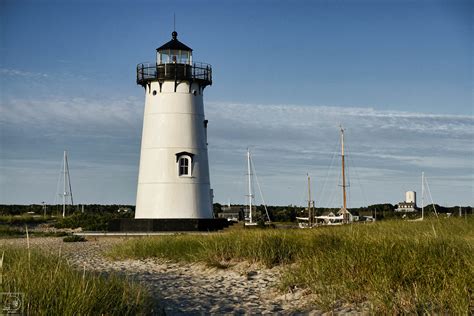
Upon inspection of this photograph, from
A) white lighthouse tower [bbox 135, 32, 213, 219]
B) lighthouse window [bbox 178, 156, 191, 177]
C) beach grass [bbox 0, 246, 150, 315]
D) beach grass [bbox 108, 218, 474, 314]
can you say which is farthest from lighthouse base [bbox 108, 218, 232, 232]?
beach grass [bbox 0, 246, 150, 315]

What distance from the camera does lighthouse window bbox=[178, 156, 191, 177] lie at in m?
31.5

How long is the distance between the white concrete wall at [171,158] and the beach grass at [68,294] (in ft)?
67.6

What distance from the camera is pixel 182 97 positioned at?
32.1 meters

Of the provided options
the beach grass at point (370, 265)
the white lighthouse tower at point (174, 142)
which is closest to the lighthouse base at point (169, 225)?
the white lighthouse tower at point (174, 142)

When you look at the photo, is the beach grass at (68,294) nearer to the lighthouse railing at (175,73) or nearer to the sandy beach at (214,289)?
the sandy beach at (214,289)

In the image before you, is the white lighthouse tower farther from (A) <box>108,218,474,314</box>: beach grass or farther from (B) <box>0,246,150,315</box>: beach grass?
(B) <box>0,246,150,315</box>: beach grass

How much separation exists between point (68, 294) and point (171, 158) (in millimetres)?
22837

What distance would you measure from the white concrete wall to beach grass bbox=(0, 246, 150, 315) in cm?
2060

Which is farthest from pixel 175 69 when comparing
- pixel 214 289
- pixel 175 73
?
pixel 214 289

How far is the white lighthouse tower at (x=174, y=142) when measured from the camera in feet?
103

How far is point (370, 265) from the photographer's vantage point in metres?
11.1

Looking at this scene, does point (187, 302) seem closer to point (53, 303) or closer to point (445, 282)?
point (53, 303)

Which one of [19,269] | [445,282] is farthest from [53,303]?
[445,282]

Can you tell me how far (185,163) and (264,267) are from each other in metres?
17.6
